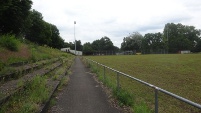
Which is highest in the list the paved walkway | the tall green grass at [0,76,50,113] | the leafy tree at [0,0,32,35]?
the leafy tree at [0,0,32,35]

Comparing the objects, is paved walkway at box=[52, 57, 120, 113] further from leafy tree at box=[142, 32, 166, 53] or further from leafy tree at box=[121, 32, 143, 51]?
leafy tree at box=[121, 32, 143, 51]

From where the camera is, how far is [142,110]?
6699 mm

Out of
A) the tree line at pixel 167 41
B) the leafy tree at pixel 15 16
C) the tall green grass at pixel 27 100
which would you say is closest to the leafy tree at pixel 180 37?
the tree line at pixel 167 41

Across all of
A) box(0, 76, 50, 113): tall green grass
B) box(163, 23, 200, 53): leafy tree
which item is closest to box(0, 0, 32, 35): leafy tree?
box(0, 76, 50, 113): tall green grass

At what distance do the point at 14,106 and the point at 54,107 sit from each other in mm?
1468

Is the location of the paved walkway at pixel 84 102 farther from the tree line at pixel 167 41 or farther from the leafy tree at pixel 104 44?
the leafy tree at pixel 104 44

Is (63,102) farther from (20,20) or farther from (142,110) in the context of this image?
(20,20)

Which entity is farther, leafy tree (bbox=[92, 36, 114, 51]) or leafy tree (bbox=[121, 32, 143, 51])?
leafy tree (bbox=[92, 36, 114, 51])

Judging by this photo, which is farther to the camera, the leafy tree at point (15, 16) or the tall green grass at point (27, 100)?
the leafy tree at point (15, 16)

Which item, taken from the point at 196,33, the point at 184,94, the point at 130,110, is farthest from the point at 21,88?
the point at 196,33

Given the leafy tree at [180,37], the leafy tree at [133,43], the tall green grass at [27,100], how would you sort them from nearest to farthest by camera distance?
the tall green grass at [27,100] → the leafy tree at [180,37] → the leafy tree at [133,43]

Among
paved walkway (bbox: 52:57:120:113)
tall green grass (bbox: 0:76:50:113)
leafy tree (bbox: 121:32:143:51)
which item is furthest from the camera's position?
leafy tree (bbox: 121:32:143:51)

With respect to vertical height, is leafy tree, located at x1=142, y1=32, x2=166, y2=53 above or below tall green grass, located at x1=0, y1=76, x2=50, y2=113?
above

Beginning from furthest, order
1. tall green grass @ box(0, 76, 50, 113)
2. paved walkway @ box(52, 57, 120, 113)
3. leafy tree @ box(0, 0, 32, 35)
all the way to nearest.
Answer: leafy tree @ box(0, 0, 32, 35) → paved walkway @ box(52, 57, 120, 113) → tall green grass @ box(0, 76, 50, 113)
